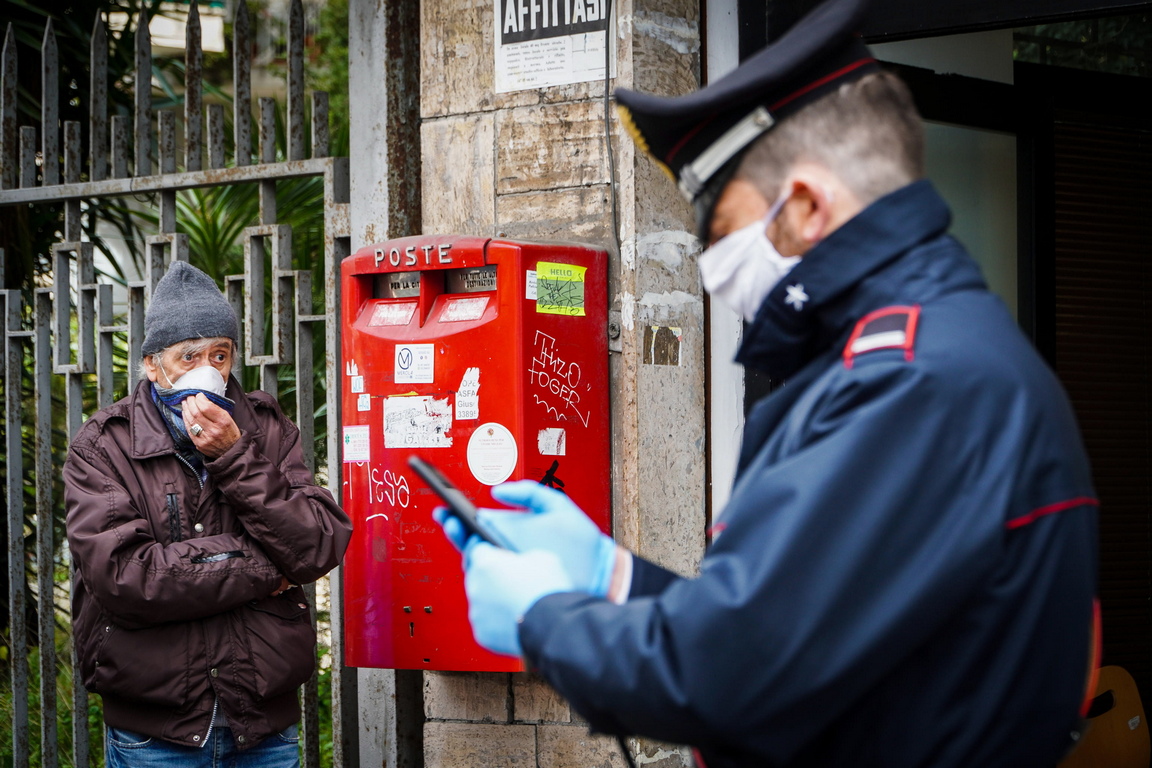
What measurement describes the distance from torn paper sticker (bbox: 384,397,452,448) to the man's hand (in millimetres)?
429

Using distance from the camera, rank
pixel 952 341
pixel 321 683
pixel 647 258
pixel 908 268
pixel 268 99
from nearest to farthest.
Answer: pixel 952 341, pixel 908 268, pixel 647 258, pixel 268 99, pixel 321 683

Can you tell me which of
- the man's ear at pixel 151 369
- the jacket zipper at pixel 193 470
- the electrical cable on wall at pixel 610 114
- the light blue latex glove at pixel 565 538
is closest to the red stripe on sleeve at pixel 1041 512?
the light blue latex glove at pixel 565 538

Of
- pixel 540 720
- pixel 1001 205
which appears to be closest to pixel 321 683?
pixel 540 720

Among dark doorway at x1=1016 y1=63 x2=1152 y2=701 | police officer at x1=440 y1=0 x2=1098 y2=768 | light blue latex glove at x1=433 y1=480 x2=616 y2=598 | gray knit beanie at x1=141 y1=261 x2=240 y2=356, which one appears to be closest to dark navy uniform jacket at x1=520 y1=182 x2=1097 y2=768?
police officer at x1=440 y1=0 x2=1098 y2=768

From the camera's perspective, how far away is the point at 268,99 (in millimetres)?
3684

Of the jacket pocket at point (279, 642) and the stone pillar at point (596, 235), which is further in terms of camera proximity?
the stone pillar at point (596, 235)

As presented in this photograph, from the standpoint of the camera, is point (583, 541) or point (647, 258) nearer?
point (583, 541)

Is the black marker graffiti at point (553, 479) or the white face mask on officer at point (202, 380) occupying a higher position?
the white face mask on officer at point (202, 380)

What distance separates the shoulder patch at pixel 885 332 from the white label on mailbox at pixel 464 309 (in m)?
1.88

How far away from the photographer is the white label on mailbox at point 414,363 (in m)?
3.13

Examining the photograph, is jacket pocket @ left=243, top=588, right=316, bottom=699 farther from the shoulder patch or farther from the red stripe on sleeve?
the red stripe on sleeve

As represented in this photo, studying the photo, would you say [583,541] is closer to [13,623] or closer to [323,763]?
[13,623]

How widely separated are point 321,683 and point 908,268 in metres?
5.06

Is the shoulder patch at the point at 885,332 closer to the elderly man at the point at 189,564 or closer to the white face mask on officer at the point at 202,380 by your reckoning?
the elderly man at the point at 189,564
